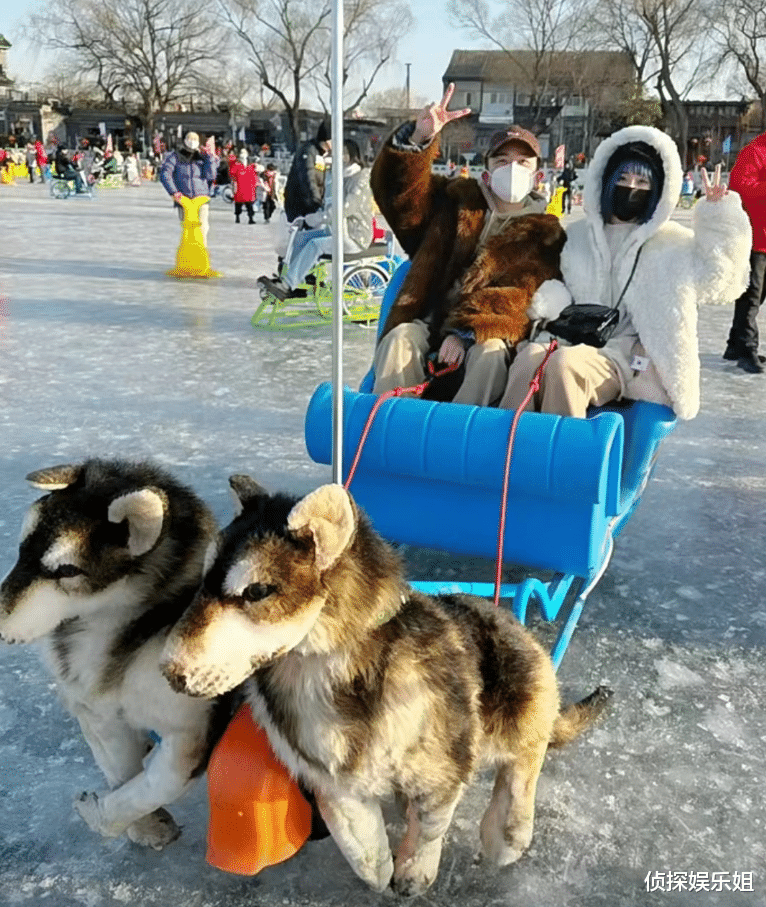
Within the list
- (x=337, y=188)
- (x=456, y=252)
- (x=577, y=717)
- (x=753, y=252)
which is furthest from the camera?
(x=753, y=252)

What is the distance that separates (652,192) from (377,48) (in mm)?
3127

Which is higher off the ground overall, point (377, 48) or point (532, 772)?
point (377, 48)

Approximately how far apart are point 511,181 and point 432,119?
16.1 inches

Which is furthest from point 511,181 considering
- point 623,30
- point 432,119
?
point 623,30

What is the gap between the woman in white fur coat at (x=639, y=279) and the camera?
2826 mm

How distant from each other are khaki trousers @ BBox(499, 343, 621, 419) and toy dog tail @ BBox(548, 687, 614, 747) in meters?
0.88

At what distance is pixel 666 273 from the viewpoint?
2.95 m

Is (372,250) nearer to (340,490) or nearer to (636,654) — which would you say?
(636,654)

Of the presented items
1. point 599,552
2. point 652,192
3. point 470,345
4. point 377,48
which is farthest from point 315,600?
point 377,48

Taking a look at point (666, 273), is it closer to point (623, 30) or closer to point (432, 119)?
point (432, 119)

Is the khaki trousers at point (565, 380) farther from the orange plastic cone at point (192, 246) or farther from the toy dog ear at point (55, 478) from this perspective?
the orange plastic cone at point (192, 246)

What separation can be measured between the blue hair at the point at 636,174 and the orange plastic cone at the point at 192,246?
752 cm

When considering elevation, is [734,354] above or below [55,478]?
below

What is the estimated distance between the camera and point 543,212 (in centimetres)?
334
